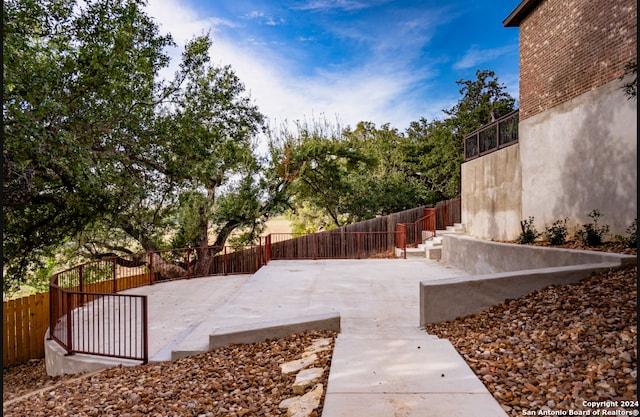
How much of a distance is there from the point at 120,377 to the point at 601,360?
5.30m

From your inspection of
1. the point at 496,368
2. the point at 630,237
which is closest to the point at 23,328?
the point at 496,368

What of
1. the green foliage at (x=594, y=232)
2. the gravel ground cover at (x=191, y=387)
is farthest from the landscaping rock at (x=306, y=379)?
Result: the green foliage at (x=594, y=232)

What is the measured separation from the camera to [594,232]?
7.02m

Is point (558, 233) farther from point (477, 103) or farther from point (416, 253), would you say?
point (477, 103)

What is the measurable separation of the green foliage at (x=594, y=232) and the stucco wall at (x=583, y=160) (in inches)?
5.0

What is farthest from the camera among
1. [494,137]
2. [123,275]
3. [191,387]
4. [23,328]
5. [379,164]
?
[379,164]

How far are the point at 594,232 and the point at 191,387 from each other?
752cm

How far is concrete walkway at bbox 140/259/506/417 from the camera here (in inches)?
112

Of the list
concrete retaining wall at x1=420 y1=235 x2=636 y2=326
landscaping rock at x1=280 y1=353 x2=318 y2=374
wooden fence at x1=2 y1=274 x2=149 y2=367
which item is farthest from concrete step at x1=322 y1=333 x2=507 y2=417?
wooden fence at x1=2 y1=274 x2=149 y2=367

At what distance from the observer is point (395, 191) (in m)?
20.6

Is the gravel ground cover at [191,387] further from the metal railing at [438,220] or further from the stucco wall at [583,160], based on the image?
the metal railing at [438,220]

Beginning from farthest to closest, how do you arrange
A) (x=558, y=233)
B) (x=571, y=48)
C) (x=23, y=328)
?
(x=23, y=328) < (x=571, y=48) < (x=558, y=233)

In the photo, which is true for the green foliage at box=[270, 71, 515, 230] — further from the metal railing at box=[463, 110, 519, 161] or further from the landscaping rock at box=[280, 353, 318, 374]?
the landscaping rock at box=[280, 353, 318, 374]

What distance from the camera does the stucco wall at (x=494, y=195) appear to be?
10.8 meters
